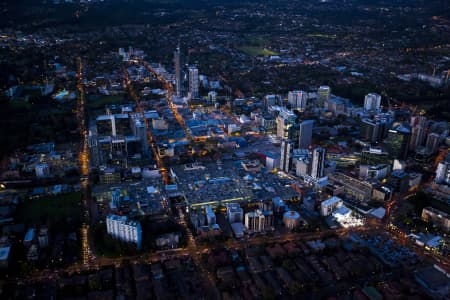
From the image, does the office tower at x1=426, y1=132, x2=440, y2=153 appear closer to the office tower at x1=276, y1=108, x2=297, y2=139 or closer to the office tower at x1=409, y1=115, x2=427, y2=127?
the office tower at x1=409, y1=115, x2=427, y2=127

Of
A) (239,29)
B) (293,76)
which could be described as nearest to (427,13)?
(239,29)

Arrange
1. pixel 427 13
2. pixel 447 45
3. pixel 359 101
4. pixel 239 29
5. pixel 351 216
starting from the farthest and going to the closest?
pixel 427 13 → pixel 239 29 → pixel 447 45 → pixel 359 101 → pixel 351 216

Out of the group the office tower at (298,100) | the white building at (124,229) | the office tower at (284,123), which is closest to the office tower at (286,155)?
the office tower at (284,123)

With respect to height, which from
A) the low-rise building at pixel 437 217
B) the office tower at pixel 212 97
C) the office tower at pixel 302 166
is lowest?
the low-rise building at pixel 437 217

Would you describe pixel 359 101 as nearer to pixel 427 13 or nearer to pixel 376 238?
pixel 376 238

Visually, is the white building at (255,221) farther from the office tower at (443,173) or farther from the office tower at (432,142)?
the office tower at (432,142)

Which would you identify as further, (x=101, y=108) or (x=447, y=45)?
(x=447, y=45)

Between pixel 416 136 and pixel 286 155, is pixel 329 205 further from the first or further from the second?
pixel 416 136
